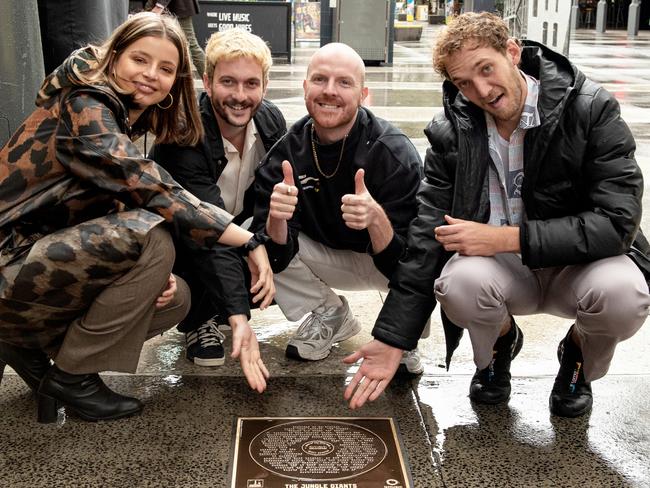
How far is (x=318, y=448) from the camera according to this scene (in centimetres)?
282

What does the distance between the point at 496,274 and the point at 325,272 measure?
35.3 inches

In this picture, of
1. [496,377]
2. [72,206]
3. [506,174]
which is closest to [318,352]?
[496,377]

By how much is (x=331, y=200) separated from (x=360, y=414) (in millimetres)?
893

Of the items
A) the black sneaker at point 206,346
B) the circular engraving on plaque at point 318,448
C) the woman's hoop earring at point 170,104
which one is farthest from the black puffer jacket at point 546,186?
the woman's hoop earring at point 170,104

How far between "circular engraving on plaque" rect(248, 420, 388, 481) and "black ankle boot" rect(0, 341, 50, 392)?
809 mm

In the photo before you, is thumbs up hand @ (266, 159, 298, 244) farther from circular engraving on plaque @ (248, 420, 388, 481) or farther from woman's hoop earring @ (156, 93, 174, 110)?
circular engraving on plaque @ (248, 420, 388, 481)

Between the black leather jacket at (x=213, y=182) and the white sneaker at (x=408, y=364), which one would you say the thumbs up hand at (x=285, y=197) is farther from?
the white sneaker at (x=408, y=364)

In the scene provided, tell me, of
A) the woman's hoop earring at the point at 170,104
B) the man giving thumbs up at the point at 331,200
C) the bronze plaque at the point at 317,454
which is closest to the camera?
the bronze plaque at the point at 317,454

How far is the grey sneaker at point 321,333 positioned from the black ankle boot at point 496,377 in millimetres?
676

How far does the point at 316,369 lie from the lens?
11.4 ft

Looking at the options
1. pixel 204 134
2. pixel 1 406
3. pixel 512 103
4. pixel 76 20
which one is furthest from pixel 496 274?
pixel 76 20

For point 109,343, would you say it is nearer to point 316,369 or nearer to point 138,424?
point 138,424

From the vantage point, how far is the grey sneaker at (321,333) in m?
3.56

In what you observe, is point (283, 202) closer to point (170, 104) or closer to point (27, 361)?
point (170, 104)
